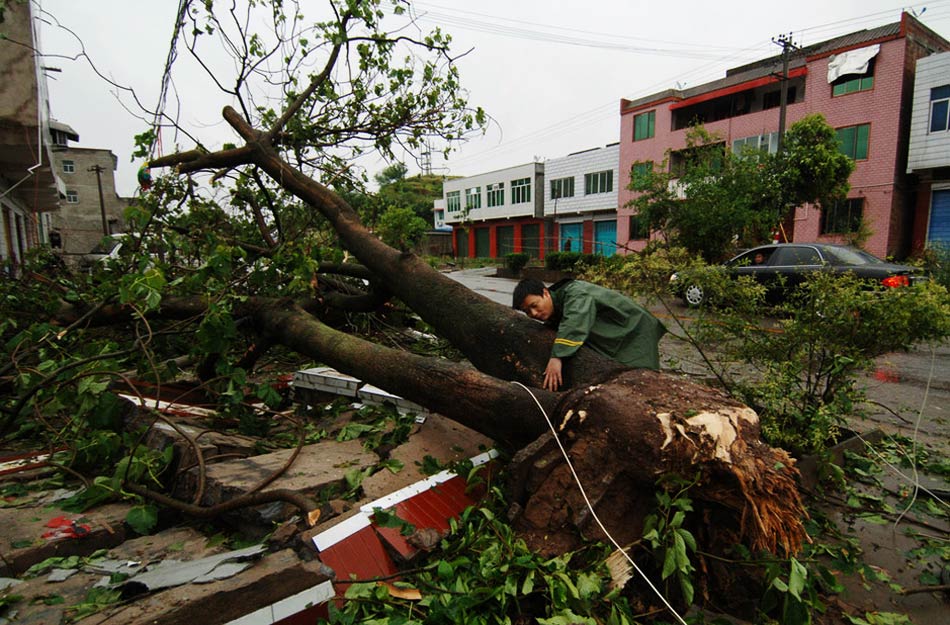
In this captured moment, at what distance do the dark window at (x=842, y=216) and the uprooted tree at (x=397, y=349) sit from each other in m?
20.0

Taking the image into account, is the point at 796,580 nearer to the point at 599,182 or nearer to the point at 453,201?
the point at 599,182

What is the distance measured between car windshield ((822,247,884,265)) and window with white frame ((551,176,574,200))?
2541cm

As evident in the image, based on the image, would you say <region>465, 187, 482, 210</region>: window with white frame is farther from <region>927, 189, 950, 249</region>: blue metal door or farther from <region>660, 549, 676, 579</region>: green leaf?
<region>660, 549, 676, 579</region>: green leaf

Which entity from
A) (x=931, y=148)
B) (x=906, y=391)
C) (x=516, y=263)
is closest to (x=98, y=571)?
(x=906, y=391)

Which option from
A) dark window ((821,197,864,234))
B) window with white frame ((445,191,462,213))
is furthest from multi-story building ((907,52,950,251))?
window with white frame ((445,191,462,213))

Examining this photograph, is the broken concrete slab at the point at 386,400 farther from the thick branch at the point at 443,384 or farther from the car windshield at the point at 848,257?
the car windshield at the point at 848,257

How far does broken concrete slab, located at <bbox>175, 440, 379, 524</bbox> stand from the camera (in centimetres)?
259

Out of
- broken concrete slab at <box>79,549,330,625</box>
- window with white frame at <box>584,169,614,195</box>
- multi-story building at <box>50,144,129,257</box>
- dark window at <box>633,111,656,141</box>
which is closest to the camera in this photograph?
broken concrete slab at <box>79,549,330,625</box>

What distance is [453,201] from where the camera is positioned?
4481cm

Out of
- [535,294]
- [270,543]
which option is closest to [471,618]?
[270,543]

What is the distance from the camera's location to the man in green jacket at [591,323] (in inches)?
114

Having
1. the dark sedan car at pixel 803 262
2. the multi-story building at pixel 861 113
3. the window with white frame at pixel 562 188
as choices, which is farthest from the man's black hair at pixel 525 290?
the window with white frame at pixel 562 188

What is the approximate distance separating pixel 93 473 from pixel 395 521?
7.12ft

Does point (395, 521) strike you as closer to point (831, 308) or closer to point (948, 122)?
point (831, 308)
